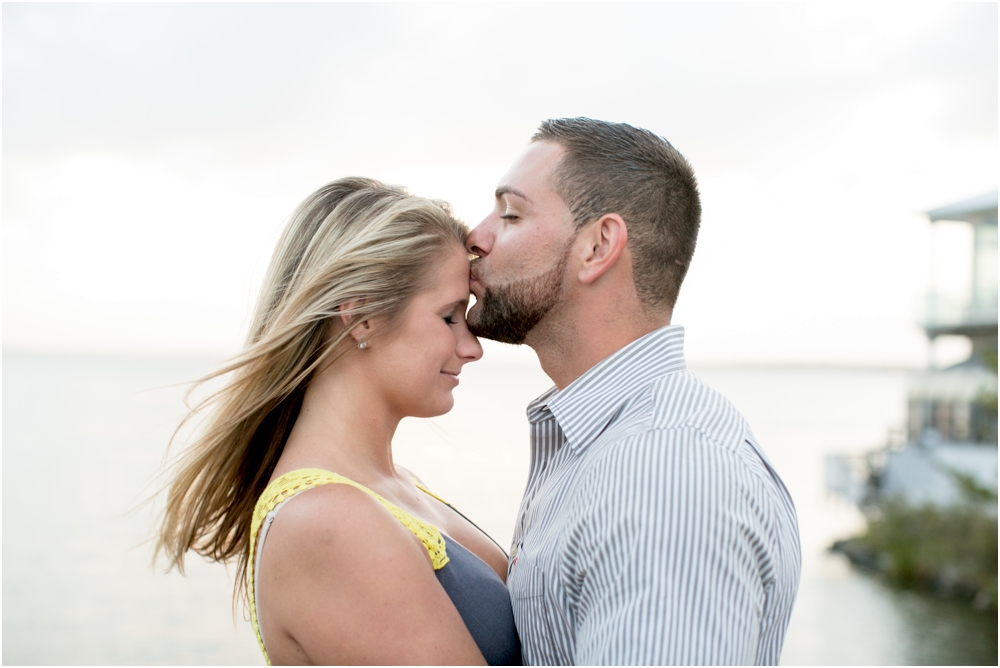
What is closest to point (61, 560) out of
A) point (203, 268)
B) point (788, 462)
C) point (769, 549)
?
point (203, 268)

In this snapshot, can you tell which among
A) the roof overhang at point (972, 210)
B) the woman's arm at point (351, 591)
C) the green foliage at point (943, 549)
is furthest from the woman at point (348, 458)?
the roof overhang at point (972, 210)

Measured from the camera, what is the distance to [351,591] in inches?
71.3

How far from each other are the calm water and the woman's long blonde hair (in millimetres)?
284

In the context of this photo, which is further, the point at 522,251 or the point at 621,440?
the point at 522,251

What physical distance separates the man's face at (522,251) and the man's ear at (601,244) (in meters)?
0.05

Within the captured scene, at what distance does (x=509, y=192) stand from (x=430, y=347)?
0.54 meters

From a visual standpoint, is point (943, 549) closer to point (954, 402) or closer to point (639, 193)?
point (954, 402)

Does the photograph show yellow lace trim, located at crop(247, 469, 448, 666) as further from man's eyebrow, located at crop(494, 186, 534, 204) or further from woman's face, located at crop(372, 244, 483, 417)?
man's eyebrow, located at crop(494, 186, 534, 204)

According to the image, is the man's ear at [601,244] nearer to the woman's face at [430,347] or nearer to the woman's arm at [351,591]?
the woman's face at [430,347]

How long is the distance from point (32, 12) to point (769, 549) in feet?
163

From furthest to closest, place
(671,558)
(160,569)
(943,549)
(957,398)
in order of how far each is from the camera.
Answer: (160,569), (957,398), (943,549), (671,558)

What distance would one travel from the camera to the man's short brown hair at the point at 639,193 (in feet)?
7.45

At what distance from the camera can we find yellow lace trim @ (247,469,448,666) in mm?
1979

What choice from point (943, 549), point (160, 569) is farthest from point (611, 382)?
point (160, 569)
